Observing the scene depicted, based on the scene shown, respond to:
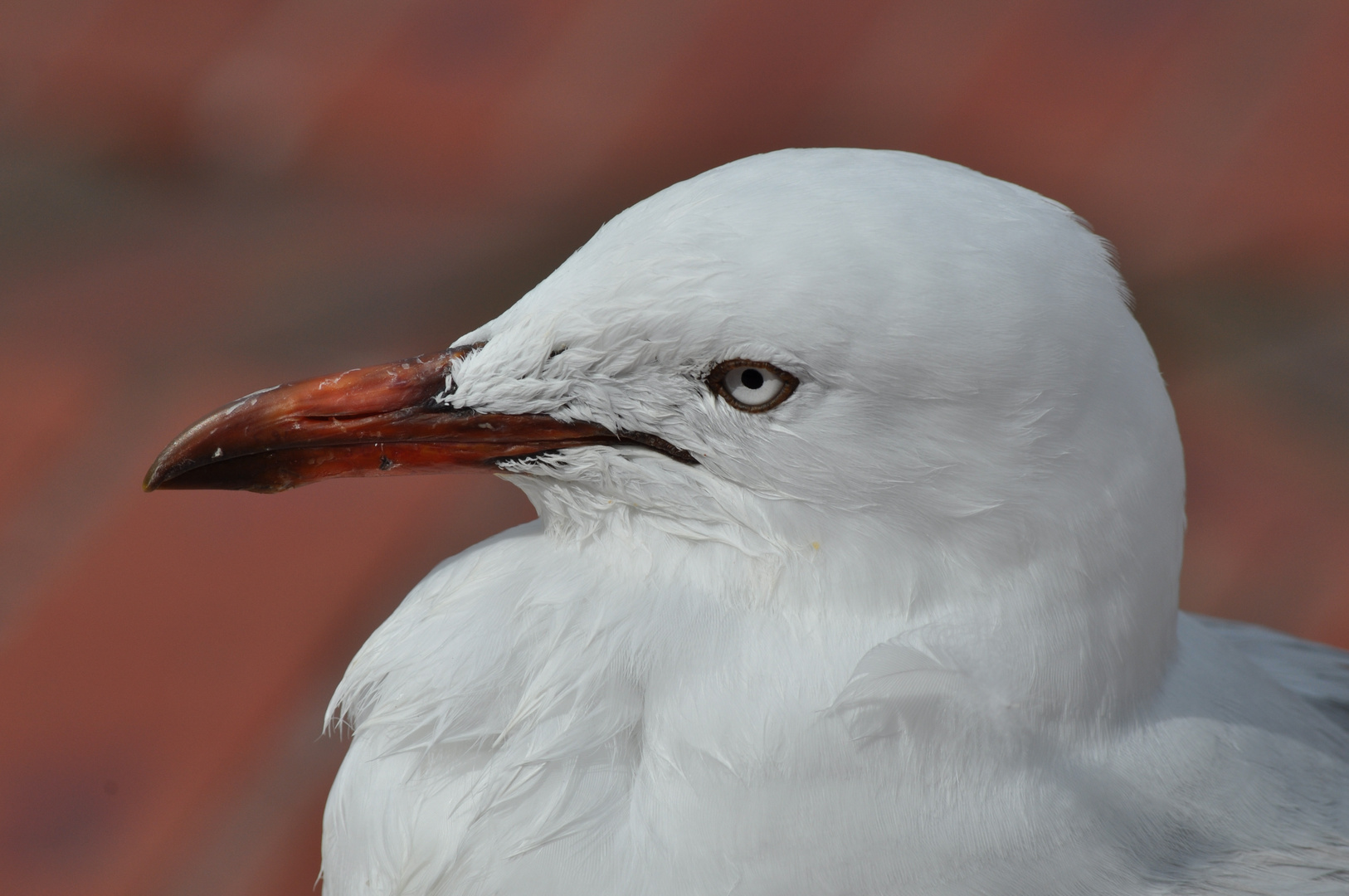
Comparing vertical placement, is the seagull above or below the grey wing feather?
above

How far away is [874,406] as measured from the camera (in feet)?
2.59

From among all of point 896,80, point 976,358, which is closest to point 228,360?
point 896,80

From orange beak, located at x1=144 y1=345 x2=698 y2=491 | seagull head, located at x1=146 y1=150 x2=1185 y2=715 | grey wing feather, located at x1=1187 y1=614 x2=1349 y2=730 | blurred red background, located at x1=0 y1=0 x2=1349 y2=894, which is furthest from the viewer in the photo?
blurred red background, located at x1=0 y1=0 x2=1349 y2=894

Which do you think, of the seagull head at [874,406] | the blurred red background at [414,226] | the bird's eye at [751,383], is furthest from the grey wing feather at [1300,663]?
the bird's eye at [751,383]

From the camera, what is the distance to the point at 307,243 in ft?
6.97

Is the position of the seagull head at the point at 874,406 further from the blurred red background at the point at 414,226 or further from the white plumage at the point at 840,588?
the blurred red background at the point at 414,226

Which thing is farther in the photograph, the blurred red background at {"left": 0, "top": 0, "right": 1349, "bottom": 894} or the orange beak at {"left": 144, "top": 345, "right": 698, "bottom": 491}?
the blurred red background at {"left": 0, "top": 0, "right": 1349, "bottom": 894}

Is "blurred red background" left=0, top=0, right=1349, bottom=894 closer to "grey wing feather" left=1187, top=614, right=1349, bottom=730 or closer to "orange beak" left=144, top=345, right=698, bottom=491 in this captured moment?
"grey wing feather" left=1187, top=614, right=1349, bottom=730

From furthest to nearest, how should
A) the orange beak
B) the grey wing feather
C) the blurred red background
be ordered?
the blurred red background
the grey wing feather
the orange beak

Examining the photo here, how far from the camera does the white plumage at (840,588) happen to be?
782 mm

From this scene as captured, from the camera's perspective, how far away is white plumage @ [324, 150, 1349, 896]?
78 cm

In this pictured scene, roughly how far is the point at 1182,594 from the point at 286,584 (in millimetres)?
1152

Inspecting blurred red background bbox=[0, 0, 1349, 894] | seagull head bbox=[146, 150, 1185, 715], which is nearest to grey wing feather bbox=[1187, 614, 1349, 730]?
blurred red background bbox=[0, 0, 1349, 894]

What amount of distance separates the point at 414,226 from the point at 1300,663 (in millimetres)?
1448
